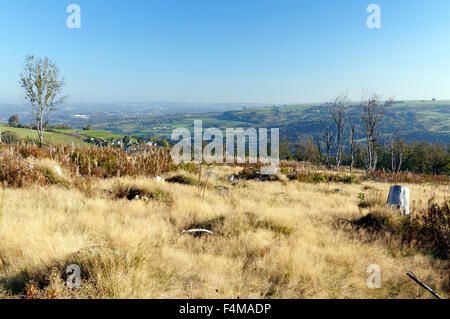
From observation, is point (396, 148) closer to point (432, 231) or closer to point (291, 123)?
point (432, 231)

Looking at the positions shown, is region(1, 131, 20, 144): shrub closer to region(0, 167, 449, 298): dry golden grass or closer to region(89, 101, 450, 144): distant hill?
region(0, 167, 449, 298): dry golden grass

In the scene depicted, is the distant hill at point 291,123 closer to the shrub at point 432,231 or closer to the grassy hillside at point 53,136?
the grassy hillside at point 53,136

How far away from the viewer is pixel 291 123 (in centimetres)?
15212

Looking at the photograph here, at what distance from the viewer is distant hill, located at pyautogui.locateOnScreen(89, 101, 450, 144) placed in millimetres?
80562

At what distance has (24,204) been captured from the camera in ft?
15.9

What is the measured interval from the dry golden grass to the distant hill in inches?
2466

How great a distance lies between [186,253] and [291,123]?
156 m

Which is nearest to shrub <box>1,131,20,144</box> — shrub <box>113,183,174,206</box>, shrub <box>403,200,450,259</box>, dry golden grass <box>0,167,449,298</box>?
shrub <box>113,183,174,206</box>

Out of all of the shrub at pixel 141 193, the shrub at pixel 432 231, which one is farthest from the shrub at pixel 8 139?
the shrub at pixel 432 231

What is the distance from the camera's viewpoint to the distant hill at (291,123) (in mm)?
80562
